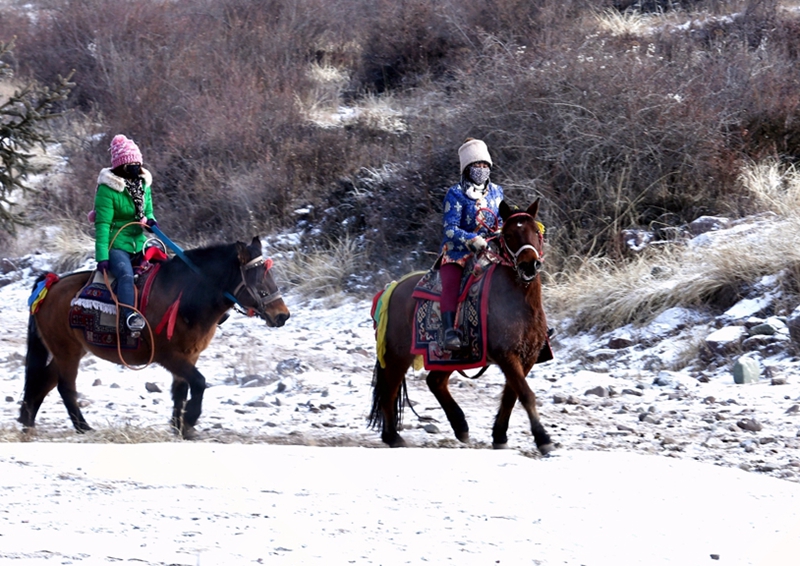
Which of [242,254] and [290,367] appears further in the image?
[290,367]

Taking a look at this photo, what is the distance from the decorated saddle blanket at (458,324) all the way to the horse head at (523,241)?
0.36 metres

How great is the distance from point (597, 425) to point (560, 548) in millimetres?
3464

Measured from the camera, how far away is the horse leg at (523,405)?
648 cm

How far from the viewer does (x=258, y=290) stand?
777cm

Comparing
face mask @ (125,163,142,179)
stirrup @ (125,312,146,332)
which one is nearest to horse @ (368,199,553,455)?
stirrup @ (125,312,146,332)

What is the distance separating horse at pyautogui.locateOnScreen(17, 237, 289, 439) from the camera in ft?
25.4

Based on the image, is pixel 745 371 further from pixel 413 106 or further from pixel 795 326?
pixel 413 106

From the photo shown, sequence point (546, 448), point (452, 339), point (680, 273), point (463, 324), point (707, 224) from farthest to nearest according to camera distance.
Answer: point (707, 224), point (680, 273), point (463, 324), point (452, 339), point (546, 448)

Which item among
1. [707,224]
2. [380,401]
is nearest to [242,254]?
[380,401]

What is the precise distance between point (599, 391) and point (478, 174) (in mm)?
2703

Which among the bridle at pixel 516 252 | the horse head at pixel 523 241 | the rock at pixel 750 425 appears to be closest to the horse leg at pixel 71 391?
the bridle at pixel 516 252

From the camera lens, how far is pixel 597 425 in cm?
785

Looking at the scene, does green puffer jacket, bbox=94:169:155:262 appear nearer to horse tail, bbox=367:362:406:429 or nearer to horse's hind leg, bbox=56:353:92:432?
horse's hind leg, bbox=56:353:92:432

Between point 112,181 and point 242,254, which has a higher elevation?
point 112,181
